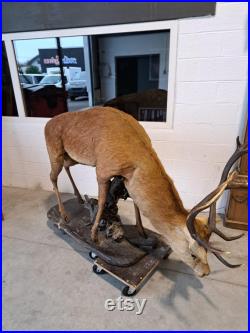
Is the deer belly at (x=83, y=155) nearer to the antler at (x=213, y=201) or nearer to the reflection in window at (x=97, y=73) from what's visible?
the antler at (x=213, y=201)

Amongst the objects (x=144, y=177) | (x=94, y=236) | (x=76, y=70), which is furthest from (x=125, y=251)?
(x=76, y=70)

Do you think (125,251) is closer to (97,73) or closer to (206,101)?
(206,101)

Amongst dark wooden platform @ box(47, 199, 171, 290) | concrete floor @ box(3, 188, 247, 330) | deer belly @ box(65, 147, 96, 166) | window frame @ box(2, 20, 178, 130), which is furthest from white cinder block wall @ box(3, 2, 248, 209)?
deer belly @ box(65, 147, 96, 166)

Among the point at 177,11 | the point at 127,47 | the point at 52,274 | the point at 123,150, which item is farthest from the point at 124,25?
the point at 52,274

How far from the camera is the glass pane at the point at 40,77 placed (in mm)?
2775

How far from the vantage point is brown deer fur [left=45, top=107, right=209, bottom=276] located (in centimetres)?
140

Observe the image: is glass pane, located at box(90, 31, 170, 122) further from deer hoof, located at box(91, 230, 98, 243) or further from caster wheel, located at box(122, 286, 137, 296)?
caster wheel, located at box(122, 286, 137, 296)

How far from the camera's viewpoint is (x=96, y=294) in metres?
1.74

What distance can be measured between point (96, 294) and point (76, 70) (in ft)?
7.57

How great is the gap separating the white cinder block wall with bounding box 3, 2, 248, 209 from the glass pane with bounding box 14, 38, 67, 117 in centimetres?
24

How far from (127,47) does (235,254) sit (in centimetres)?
222

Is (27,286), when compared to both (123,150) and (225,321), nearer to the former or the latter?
(123,150)

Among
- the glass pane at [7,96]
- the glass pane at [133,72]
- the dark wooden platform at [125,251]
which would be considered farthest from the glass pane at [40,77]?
the dark wooden platform at [125,251]

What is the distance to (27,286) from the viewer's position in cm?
182
